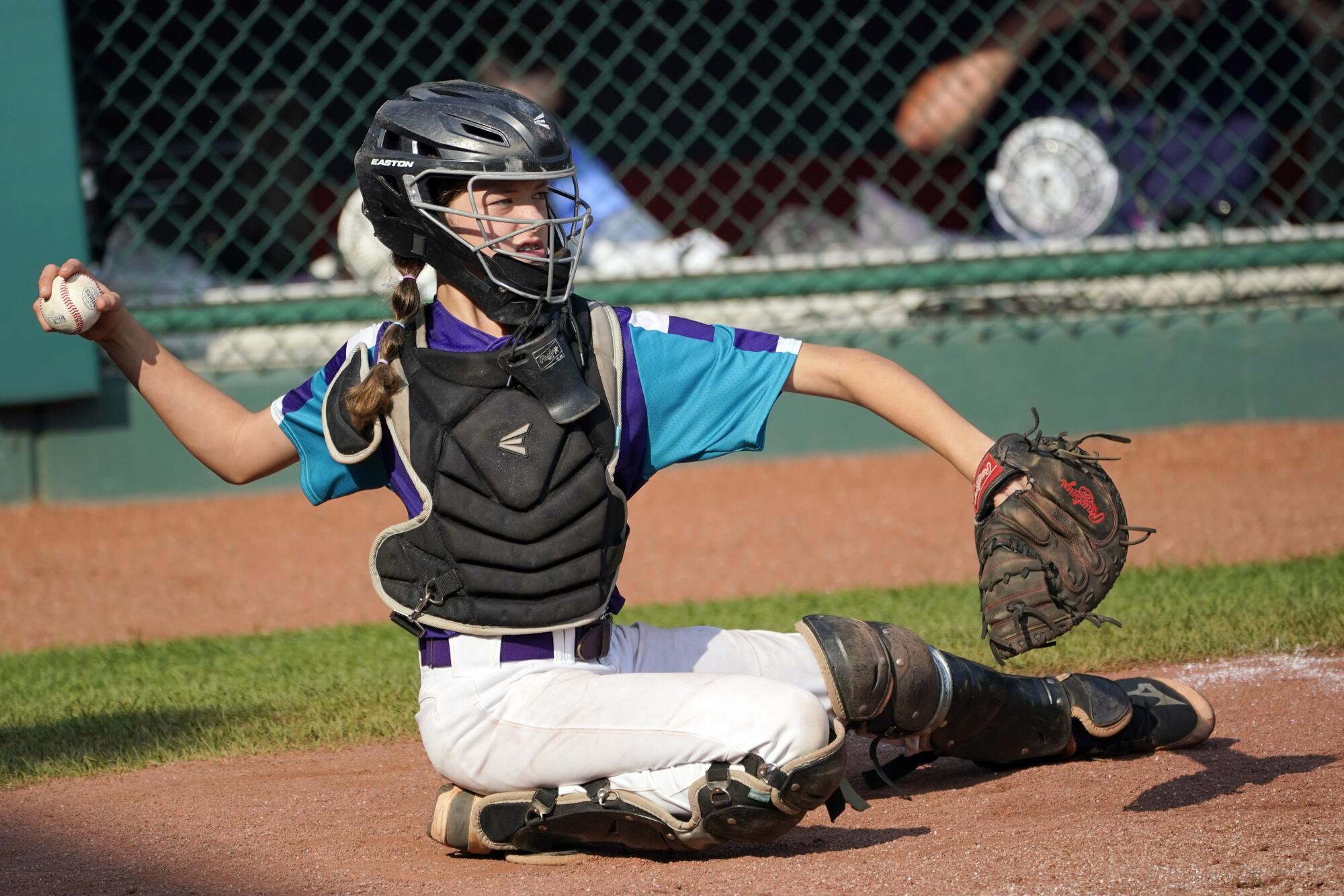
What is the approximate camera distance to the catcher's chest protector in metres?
2.42

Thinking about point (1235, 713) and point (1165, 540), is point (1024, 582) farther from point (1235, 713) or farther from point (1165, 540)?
point (1165, 540)

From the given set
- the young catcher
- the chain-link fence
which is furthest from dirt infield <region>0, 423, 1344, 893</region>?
the chain-link fence

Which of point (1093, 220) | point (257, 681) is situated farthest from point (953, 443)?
point (1093, 220)

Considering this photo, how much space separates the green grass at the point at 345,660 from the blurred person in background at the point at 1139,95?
10.7 ft

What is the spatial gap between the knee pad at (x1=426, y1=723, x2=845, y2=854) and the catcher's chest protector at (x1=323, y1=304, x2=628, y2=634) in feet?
0.92

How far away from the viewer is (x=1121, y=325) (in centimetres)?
654

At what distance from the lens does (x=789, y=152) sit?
359 inches

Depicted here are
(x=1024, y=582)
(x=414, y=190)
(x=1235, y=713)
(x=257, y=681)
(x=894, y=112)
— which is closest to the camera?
(x=1024, y=582)

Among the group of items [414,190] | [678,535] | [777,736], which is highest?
[414,190]

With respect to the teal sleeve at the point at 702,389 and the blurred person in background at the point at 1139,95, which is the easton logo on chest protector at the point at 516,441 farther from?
the blurred person in background at the point at 1139,95

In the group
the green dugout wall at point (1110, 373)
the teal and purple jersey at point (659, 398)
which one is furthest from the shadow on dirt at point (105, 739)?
the green dugout wall at point (1110, 373)

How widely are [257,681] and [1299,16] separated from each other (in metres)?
5.43

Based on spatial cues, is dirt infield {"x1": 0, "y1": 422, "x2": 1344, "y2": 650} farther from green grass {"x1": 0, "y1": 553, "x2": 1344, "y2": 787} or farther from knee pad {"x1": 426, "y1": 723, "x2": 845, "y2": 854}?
knee pad {"x1": 426, "y1": 723, "x2": 845, "y2": 854}

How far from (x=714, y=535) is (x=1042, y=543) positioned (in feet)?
10.6
